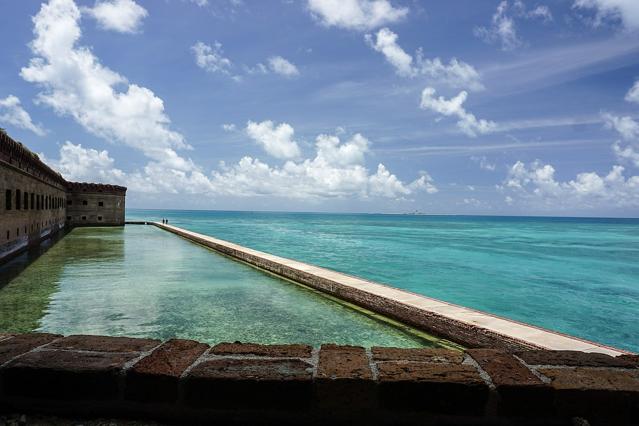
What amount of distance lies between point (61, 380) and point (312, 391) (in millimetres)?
1197

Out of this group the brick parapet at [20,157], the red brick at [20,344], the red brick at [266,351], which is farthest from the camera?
the brick parapet at [20,157]

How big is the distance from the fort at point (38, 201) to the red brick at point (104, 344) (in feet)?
47.2

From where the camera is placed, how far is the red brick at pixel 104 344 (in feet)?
7.39

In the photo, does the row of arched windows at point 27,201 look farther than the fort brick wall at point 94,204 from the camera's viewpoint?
No

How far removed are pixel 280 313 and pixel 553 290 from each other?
46.6ft

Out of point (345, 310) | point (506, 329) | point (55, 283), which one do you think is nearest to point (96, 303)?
point (55, 283)

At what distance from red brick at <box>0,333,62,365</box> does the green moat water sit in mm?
2971

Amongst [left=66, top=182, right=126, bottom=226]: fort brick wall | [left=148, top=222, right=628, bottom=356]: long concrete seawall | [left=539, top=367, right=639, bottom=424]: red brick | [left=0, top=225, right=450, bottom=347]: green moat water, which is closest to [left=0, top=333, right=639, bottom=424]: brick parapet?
[left=539, top=367, right=639, bottom=424]: red brick

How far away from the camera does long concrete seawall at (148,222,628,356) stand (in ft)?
15.9

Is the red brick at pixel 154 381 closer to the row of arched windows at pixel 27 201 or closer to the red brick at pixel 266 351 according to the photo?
the red brick at pixel 266 351

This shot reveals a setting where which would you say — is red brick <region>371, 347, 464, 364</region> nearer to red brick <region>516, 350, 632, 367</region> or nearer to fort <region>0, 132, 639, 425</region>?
fort <region>0, 132, 639, 425</region>

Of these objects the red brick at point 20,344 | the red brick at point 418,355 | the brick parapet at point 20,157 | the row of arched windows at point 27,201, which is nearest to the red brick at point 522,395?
the red brick at point 418,355

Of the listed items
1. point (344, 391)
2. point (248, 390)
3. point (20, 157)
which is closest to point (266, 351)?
point (248, 390)

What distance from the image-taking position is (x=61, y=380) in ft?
6.43
